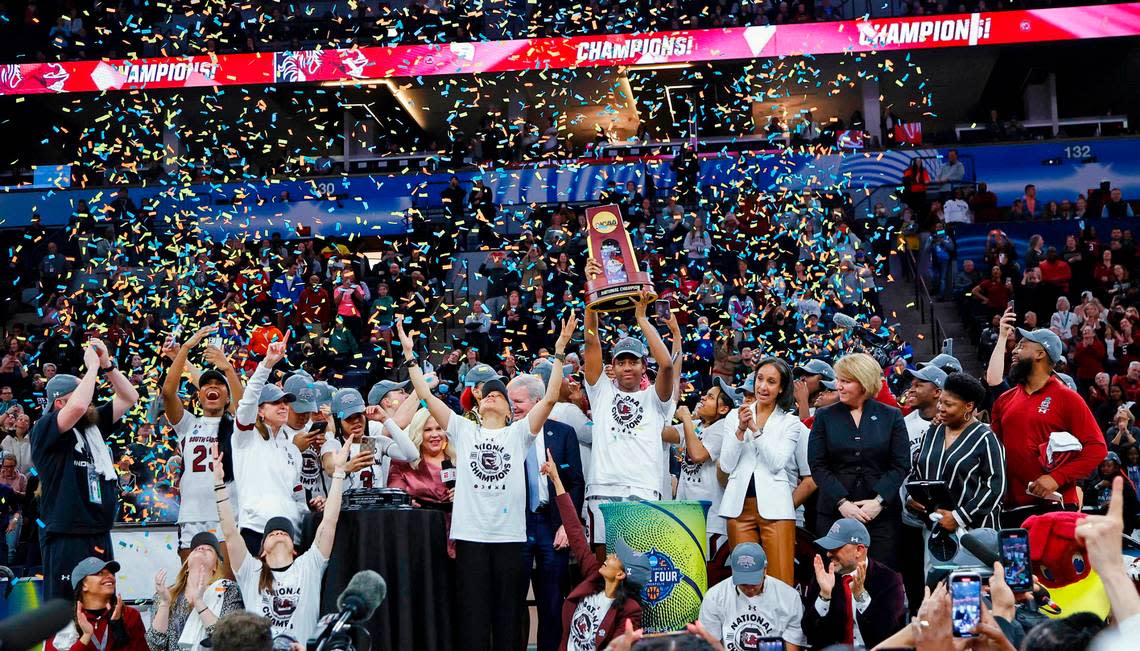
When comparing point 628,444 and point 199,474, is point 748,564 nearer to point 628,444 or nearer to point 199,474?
point 628,444

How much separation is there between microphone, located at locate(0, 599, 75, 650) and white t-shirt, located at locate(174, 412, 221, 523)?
5468 mm

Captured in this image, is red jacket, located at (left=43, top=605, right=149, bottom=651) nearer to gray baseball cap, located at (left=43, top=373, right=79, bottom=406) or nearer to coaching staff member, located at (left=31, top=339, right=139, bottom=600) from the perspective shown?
coaching staff member, located at (left=31, top=339, right=139, bottom=600)

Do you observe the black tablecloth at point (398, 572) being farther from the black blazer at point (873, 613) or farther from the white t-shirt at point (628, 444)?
the black blazer at point (873, 613)

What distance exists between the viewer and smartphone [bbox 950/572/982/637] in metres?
3.69

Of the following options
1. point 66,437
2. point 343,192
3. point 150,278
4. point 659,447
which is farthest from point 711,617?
point 343,192

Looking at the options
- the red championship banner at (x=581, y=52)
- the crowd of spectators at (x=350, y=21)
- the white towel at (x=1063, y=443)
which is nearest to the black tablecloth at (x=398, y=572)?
the white towel at (x=1063, y=443)

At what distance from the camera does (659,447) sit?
745 centimetres

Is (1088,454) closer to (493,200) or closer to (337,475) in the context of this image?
(337,475)

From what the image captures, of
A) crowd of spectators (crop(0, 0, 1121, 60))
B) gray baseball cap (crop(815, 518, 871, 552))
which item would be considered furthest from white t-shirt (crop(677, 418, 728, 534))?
crowd of spectators (crop(0, 0, 1121, 60))

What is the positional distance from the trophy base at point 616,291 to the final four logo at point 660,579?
1.70m

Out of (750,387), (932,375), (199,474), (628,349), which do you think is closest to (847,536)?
(932,375)

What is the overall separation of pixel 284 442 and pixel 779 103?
2134 cm

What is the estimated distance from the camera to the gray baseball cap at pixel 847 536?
20.9ft

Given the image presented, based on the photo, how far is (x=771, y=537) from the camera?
7164 mm
